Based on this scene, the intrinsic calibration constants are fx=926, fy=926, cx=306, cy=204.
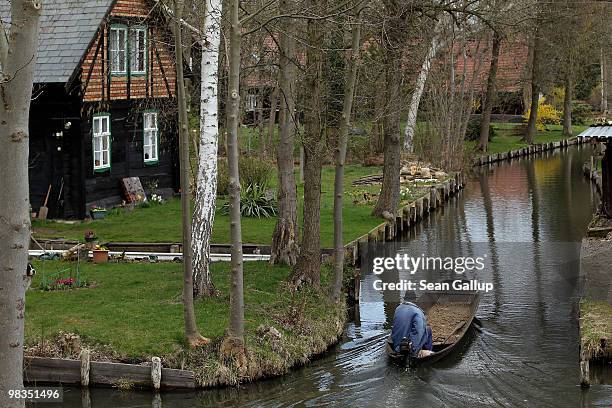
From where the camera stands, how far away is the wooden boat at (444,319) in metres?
18.6

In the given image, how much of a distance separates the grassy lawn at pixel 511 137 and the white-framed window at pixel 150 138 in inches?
1150

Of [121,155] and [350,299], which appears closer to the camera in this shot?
[350,299]

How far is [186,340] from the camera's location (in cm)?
1695

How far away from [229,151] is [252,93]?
37.7 m

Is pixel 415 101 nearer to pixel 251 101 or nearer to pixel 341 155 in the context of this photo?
pixel 251 101

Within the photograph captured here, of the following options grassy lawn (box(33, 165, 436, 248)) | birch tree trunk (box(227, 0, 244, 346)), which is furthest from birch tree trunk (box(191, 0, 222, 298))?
grassy lawn (box(33, 165, 436, 248))

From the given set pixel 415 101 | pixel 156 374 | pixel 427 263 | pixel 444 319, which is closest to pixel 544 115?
pixel 415 101

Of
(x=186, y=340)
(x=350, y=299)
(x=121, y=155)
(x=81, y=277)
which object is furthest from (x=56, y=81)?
(x=186, y=340)

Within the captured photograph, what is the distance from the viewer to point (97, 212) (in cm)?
3075

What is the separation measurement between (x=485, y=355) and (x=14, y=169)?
47.7ft

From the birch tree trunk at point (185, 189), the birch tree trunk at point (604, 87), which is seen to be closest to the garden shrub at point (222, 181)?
the birch tree trunk at point (185, 189)

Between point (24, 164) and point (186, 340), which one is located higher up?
point (24, 164)

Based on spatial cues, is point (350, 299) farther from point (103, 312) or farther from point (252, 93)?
point (252, 93)

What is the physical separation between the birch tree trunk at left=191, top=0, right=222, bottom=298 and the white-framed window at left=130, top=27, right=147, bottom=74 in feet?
43.6
